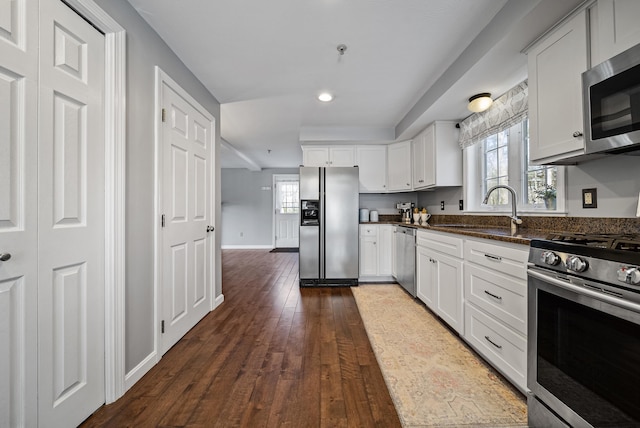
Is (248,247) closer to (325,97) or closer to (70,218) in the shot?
(325,97)

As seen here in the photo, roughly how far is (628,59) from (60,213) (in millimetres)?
2539

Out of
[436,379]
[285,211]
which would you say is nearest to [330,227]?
[436,379]

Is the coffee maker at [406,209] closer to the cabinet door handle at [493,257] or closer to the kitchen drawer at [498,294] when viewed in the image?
the kitchen drawer at [498,294]

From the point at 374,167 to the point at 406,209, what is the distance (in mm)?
819

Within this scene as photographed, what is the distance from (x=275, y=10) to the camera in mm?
1729

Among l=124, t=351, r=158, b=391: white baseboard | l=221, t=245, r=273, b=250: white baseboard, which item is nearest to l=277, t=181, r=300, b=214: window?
l=221, t=245, r=273, b=250: white baseboard

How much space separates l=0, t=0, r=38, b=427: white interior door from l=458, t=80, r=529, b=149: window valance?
2.95m

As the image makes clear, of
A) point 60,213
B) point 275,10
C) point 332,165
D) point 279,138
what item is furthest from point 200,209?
point 279,138

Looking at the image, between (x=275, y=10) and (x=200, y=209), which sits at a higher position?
(x=275, y=10)

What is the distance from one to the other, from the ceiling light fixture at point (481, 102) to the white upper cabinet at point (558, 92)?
743 mm

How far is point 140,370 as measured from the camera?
1.72m

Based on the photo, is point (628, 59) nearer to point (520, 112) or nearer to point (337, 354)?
point (520, 112)

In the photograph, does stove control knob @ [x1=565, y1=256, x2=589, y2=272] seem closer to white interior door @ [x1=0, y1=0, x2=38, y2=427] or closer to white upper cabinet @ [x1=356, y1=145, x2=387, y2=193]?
white interior door @ [x1=0, y1=0, x2=38, y2=427]

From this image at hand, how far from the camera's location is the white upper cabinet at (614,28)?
1.18m
